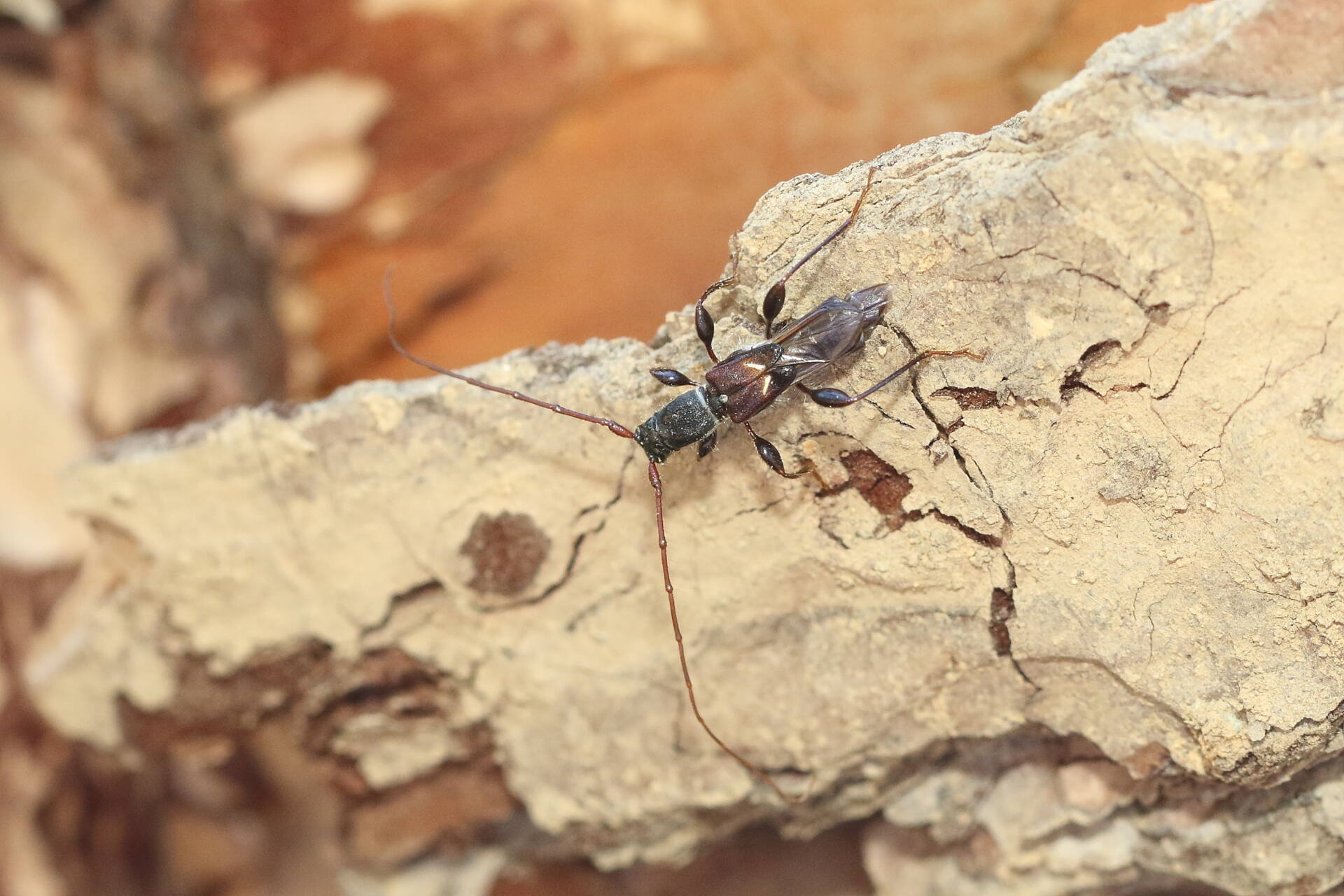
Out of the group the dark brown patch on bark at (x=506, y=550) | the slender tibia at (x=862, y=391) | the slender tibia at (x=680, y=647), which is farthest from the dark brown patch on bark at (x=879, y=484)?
the dark brown patch on bark at (x=506, y=550)

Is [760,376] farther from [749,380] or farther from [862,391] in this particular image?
[862,391]

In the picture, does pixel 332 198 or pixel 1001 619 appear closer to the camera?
pixel 1001 619

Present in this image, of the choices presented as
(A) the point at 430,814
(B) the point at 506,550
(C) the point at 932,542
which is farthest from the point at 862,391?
(A) the point at 430,814

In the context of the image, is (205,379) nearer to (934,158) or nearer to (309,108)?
(309,108)

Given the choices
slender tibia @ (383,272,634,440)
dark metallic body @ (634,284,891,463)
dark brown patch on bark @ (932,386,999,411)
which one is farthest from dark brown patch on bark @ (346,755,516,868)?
dark brown patch on bark @ (932,386,999,411)

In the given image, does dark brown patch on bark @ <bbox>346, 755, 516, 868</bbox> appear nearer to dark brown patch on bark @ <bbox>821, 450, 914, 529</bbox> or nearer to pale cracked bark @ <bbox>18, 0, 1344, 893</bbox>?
pale cracked bark @ <bbox>18, 0, 1344, 893</bbox>
